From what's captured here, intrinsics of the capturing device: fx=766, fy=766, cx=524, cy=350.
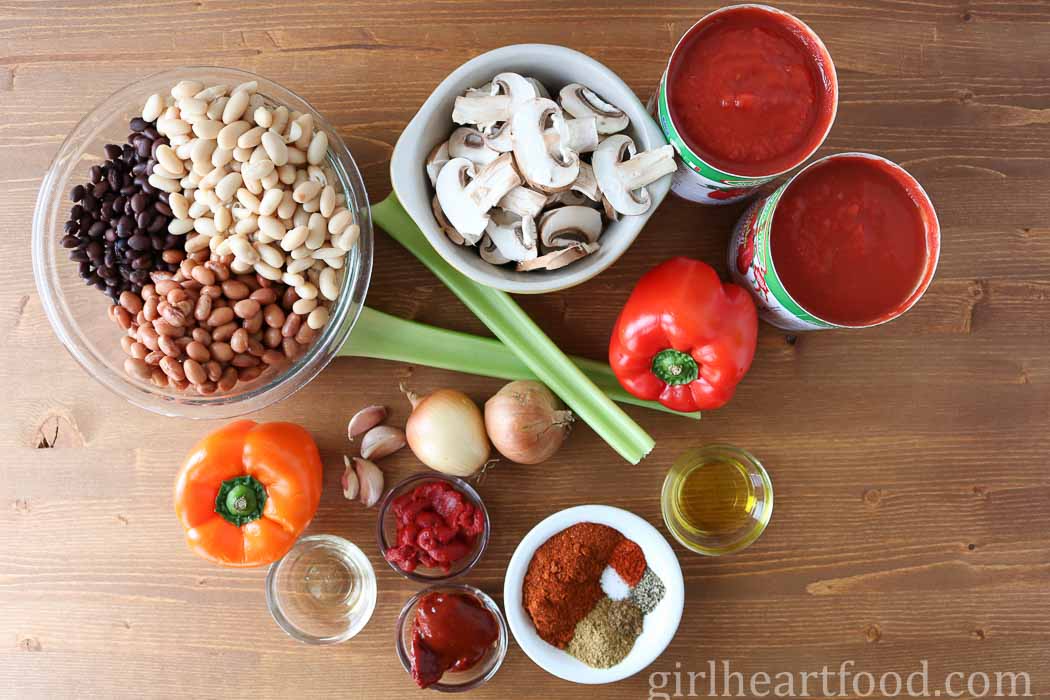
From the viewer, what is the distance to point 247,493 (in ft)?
3.65

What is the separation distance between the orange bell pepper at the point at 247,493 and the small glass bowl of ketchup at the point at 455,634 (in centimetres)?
22

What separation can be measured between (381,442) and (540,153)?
1.66 ft

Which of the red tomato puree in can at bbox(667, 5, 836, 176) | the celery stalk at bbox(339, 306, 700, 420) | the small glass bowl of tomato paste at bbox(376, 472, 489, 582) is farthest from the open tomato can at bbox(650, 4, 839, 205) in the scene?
the small glass bowl of tomato paste at bbox(376, 472, 489, 582)

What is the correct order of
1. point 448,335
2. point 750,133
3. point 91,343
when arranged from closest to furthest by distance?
point 750,133
point 91,343
point 448,335

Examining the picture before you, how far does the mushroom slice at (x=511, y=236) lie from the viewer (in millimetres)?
1000

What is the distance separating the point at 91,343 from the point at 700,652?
3.32 feet

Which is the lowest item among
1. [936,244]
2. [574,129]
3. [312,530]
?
[312,530]

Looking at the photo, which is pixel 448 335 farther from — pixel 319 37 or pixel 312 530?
pixel 319 37

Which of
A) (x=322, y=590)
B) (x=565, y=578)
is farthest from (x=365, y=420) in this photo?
(x=565, y=578)

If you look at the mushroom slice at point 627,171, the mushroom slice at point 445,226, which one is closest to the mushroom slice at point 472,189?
the mushroom slice at point 445,226

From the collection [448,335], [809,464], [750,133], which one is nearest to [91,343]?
[448,335]

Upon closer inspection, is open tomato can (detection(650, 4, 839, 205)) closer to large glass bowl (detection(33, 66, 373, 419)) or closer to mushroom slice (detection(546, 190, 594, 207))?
mushroom slice (detection(546, 190, 594, 207))

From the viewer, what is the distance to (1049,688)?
1208 millimetres

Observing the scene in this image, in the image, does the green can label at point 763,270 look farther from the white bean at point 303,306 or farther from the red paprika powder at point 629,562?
the white bean at point 303,306
